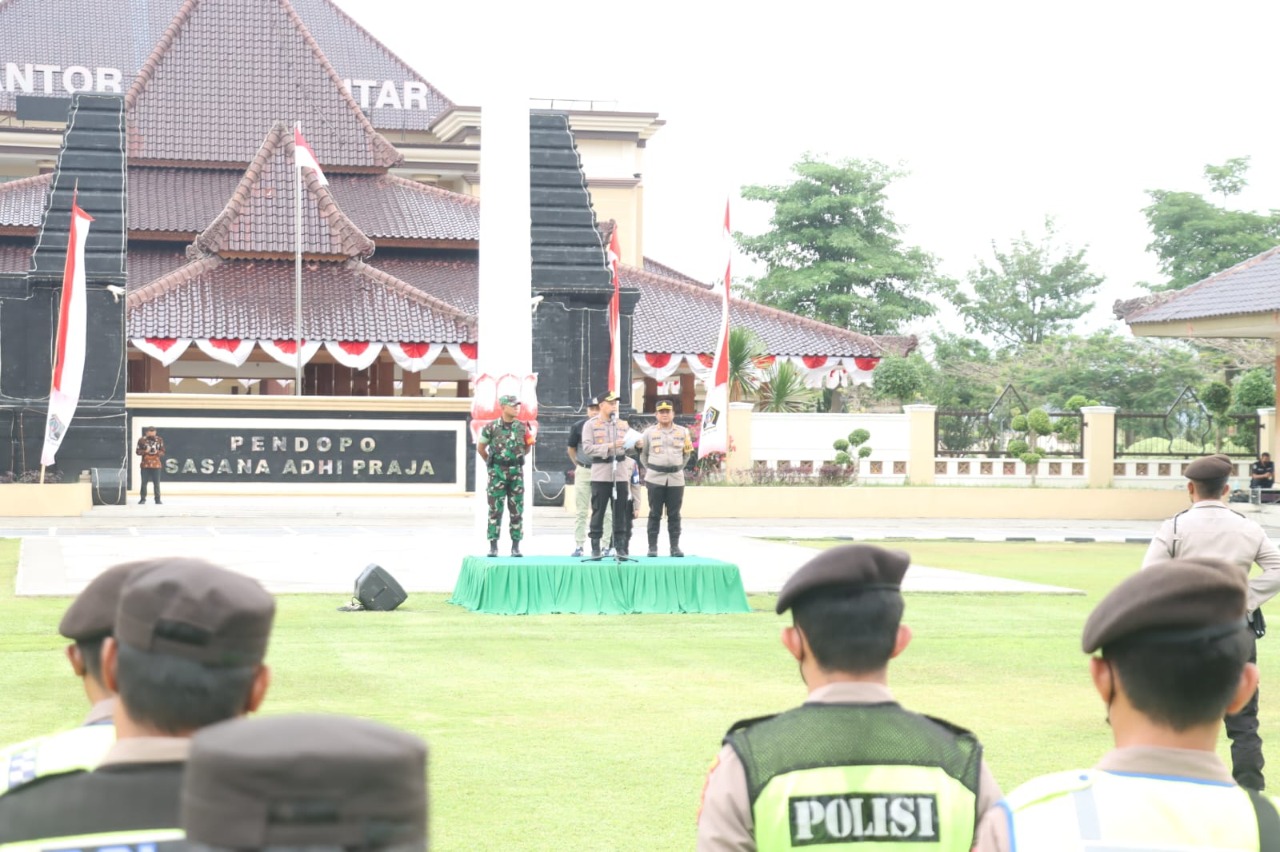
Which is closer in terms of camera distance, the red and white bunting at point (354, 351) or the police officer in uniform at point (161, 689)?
the police officer in uniform at point (161, 689)

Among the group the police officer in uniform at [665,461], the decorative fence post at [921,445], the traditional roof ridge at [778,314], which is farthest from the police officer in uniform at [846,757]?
the traditional roof ridge at [778,314]

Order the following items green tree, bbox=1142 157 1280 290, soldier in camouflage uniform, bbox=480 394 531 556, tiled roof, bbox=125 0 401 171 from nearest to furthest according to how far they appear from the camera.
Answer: soldier in camouflage uniform, bbox=480 394 531 556, tiled roof, bbox=125 0 401 171, green tree, bbox=1142 157 1280 290

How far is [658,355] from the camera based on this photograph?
4150 cm

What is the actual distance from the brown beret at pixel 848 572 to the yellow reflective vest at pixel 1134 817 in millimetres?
628

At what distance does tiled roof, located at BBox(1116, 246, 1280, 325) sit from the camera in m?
34.9

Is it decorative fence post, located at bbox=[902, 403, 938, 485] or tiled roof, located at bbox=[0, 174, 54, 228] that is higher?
tiled roof, located at bbox=[0, 174, 54, 228]

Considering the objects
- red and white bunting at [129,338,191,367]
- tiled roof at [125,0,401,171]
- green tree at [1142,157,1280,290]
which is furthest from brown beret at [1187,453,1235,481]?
green tree at [1142,157,1280,290]

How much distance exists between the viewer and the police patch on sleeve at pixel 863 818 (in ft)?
11.3

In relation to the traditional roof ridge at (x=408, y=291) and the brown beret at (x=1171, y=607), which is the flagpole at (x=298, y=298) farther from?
the brown beret at (x=1171, y=607)

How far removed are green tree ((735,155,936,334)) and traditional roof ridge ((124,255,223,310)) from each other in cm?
2315

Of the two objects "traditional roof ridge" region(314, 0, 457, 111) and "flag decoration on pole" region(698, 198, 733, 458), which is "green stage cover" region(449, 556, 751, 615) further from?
"traditional roof ridge" region(314, 0, 457, 111)

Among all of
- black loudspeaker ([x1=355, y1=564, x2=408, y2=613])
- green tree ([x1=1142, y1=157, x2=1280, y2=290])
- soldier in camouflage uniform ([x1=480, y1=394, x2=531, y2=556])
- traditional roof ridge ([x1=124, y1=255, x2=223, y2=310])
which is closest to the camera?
black loudspeaker ([x1=355, y1=564, x2=408, y2=613])

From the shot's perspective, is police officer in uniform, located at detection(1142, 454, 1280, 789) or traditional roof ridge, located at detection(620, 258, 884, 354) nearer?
police officer in uniform, located at detection(1142, 454, 1280, 789)

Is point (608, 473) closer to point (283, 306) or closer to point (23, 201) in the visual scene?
point (283, 306)
